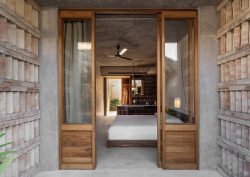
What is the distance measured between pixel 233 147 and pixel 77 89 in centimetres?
245

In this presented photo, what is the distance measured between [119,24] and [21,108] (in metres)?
2.81

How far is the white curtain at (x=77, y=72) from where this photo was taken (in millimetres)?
3844

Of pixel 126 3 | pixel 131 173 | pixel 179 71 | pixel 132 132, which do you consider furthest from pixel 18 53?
pixel 132 132

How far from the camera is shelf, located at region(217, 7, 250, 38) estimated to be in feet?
8.91

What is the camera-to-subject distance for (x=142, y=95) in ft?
42.1

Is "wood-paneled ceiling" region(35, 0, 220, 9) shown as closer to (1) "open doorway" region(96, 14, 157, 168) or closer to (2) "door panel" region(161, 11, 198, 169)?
(2) "door panel" region(161, 11, 198, 169)

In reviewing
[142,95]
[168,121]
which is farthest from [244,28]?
[142,95]

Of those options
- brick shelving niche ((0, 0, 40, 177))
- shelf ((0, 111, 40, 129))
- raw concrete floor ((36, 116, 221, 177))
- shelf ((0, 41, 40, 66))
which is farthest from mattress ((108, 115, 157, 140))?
shelf ((0, 41, 40, 66))

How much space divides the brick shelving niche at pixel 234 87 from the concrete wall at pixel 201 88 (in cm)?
13

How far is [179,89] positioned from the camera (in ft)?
12.8

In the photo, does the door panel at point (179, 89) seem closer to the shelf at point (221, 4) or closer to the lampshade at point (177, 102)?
the lampshade at point (177, 102)

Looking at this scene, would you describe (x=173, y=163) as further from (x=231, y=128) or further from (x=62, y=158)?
(x=62, y=158)

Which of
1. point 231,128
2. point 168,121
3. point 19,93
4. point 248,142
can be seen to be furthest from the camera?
point 168,121

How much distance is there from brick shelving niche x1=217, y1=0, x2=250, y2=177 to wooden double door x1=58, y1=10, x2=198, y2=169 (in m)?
0.41
